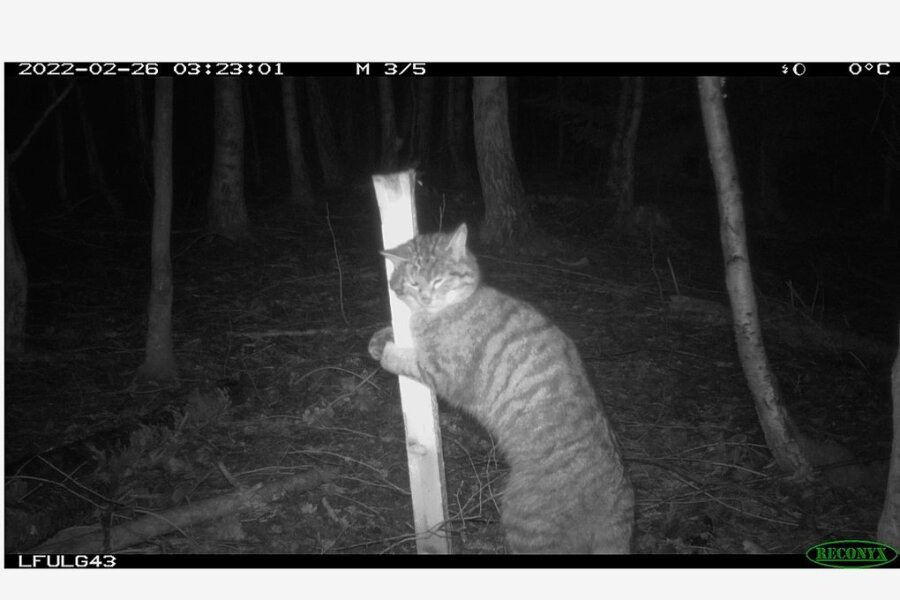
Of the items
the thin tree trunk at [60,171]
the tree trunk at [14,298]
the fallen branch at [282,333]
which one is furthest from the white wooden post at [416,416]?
the thin tree trunk at [60,171]

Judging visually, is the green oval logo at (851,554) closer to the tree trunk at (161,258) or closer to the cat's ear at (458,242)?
the cat's ear at (458,242)

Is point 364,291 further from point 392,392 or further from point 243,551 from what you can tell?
point 243,551

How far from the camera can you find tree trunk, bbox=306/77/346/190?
12.2 m

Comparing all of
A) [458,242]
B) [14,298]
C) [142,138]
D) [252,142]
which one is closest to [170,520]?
[458,242]

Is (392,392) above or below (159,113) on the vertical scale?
below

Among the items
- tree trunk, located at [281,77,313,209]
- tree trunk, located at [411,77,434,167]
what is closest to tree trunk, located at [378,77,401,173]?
tree trunk, located at [411,77,434,167]

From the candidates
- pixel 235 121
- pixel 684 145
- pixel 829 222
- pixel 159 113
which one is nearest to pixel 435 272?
pixel 159 113

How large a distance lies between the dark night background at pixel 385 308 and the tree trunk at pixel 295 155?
382 mm

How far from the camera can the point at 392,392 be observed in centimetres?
536

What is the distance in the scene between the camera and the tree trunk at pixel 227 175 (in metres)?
7.85

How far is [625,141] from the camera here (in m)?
10.3

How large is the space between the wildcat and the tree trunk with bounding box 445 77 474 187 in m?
8.91

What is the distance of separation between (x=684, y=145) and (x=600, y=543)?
8.35m

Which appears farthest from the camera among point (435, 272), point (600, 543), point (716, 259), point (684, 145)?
point (684, 145)
